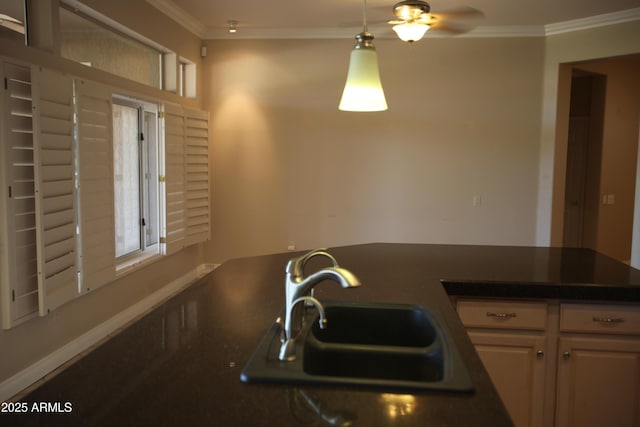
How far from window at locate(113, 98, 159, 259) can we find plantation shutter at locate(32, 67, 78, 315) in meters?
1.10

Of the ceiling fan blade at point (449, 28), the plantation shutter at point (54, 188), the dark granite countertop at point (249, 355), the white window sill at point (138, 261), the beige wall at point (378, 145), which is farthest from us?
the beige wall at point (378, 145)

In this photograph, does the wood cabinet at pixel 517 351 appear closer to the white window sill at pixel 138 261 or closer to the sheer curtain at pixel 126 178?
the white window sill at pixel 138 261

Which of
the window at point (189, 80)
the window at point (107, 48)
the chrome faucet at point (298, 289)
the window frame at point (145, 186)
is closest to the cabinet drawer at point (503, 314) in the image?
the chrome faucet at point (298, 289)

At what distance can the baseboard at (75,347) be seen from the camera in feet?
9.96

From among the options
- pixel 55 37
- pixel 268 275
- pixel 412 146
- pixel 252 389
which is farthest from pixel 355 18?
pixel 252 389

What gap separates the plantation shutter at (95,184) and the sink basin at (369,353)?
8.03 feet

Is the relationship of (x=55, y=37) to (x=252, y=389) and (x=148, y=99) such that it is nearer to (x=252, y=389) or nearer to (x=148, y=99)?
(x=148, y=99)

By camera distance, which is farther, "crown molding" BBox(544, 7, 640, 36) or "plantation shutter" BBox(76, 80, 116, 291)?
"crown molding" BBox(544, 7, 640, 36)

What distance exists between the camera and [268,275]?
226cm

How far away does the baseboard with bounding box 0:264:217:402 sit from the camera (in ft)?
9.96

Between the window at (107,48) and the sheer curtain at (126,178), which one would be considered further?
the sheer curtain at (126,178)

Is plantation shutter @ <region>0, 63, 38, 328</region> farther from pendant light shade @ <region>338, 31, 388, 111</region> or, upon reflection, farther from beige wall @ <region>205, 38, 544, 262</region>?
beige wall @ <region>205, 38, 544, 262</region>

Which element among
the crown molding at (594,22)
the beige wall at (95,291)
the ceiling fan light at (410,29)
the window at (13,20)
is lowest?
the beige wall at (95,291)

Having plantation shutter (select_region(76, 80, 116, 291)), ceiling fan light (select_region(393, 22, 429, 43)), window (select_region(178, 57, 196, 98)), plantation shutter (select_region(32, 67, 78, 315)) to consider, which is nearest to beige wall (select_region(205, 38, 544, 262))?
window (select_region(178, 57, 196, 98))
